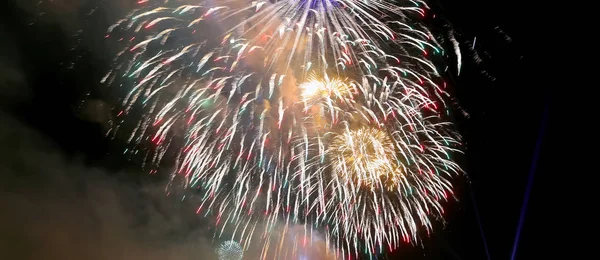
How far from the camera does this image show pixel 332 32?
25.3 feet

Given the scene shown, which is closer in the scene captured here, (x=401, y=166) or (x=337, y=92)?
(x=337, y=92)

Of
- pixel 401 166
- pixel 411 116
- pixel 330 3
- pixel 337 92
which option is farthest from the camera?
pixel 401 166

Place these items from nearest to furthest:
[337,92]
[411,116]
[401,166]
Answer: [337,92], [411,116], [401,166]

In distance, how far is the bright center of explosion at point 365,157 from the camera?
29.4 feet

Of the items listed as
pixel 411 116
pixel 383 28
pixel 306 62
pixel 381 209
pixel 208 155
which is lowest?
pixel 381 209

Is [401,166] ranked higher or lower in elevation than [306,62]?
lower

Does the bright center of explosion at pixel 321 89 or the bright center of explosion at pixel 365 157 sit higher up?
the bright center of explosion at pixel 321 89

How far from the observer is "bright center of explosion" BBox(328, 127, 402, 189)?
895cm

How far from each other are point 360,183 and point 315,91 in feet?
9.55

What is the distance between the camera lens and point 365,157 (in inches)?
356

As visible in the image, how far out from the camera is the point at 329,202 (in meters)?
9.72

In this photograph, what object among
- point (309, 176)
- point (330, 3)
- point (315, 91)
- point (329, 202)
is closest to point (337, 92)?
point (315, 91)

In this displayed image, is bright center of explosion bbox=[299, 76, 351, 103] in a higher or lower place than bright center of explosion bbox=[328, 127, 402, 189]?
higher

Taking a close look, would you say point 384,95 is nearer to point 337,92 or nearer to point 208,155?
point 337,92
